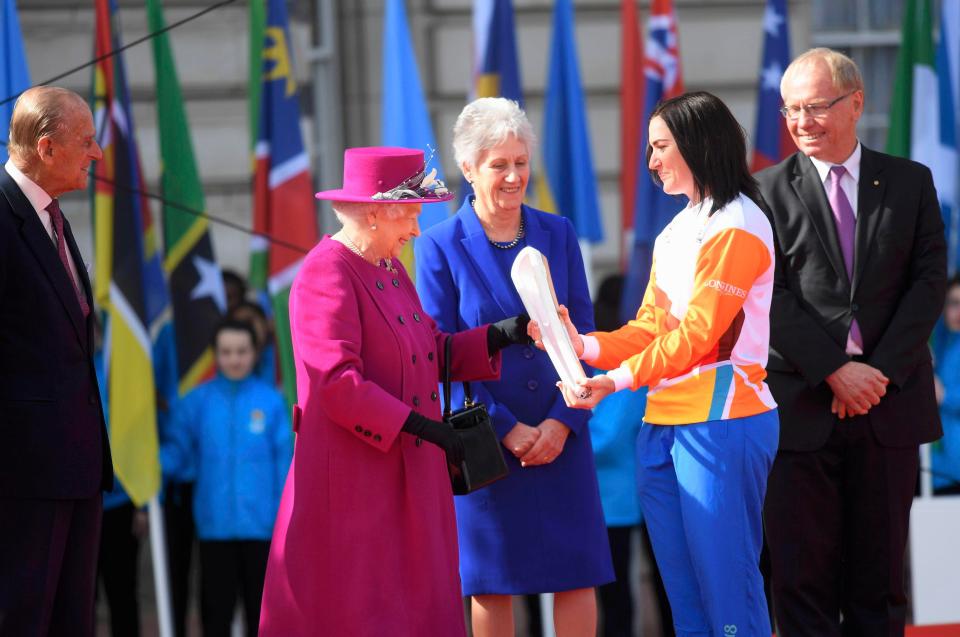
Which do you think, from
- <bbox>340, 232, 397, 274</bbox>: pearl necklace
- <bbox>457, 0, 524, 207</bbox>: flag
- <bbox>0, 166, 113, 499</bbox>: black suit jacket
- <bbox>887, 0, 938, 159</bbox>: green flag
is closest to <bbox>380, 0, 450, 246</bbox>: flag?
<bbox>457, 0, 524, 207</bbox>: flag

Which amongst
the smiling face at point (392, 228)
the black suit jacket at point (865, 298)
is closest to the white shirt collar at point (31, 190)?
the smiling face at point (392, 228)

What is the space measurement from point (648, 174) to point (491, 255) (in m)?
2.90

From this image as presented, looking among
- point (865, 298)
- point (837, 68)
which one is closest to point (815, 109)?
point (837, 68)

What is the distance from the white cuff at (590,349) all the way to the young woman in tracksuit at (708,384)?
148 millimetres

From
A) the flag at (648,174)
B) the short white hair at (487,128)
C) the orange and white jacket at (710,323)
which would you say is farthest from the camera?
the flag at (648,174)

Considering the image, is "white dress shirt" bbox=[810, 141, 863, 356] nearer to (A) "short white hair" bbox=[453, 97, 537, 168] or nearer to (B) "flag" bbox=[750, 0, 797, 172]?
(A) "short white hair" bbox=[453, 97, 537, 168]

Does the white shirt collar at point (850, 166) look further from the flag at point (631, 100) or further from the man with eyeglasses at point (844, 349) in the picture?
the flag at point (631, 100)

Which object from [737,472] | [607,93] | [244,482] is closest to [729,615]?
[737,472]

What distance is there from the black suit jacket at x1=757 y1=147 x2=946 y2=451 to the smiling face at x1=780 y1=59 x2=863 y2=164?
0.09 meters

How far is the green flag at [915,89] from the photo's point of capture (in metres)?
6.93

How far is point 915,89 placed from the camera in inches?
275

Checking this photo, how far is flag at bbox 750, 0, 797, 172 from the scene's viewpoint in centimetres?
712

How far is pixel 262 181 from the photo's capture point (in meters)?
6.68

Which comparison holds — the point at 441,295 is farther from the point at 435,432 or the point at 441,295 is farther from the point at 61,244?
the point at 61,244
